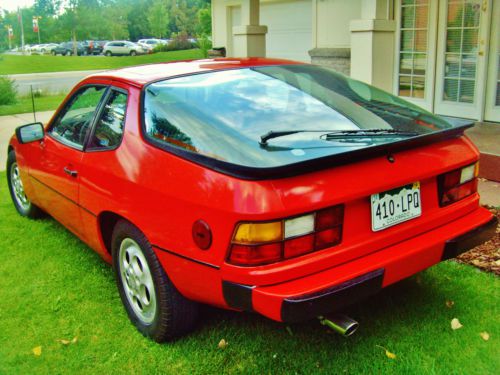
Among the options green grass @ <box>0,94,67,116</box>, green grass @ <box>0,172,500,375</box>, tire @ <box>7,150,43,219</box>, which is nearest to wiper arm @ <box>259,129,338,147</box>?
green grass @ <box>0,172,500,375</box>

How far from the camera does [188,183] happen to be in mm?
2723

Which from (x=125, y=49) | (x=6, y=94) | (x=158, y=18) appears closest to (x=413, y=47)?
(x=6, y=94)

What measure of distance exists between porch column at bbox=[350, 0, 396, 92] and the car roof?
397 cm

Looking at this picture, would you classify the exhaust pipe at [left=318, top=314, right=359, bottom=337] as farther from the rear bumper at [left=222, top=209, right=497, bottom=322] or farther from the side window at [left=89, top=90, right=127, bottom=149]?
the side window at [left=89, top=90, right=127, bottom=149]

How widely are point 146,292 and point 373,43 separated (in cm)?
544

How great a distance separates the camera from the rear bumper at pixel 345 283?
96.8 inches

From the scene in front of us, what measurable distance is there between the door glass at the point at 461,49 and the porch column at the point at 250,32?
380 cm

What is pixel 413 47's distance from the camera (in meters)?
9.06

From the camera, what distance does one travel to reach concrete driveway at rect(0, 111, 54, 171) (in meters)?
9.43

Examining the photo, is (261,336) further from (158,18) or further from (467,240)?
(158,18)

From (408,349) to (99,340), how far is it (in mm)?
1767

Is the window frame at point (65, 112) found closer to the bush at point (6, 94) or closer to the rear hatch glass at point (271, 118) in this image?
the rear hatch glass at point (271, 118)

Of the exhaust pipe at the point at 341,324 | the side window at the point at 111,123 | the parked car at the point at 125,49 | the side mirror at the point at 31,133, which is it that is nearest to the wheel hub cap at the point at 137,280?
the side window at the point at 111,123

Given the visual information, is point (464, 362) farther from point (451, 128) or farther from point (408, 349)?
point (451, 128)
